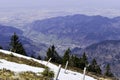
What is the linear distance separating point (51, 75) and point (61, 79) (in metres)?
2.94

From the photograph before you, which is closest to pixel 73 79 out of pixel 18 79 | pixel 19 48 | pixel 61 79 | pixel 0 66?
pixel 61 79

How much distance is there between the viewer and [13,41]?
11681cm

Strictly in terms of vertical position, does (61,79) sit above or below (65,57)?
below

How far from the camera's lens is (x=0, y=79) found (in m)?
20.5

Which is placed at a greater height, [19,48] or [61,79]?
[19,48]

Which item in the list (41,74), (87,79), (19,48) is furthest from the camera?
(19,48)

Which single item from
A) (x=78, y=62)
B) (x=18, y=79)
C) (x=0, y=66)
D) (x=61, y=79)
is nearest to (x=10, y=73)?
(x=18, y=79)

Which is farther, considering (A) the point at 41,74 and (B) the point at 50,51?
(B) the point at 50,51

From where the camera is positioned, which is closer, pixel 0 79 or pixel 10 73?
pixel 0 79

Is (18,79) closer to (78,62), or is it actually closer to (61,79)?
(61,79)

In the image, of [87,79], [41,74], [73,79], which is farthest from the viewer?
[87,79]

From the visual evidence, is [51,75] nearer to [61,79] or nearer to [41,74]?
[41,74]

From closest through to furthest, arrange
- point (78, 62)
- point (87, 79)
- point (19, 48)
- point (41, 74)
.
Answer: point (41, 74), point (87, 79), point (19, 48), point (78, 62)

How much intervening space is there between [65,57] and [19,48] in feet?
69.7
